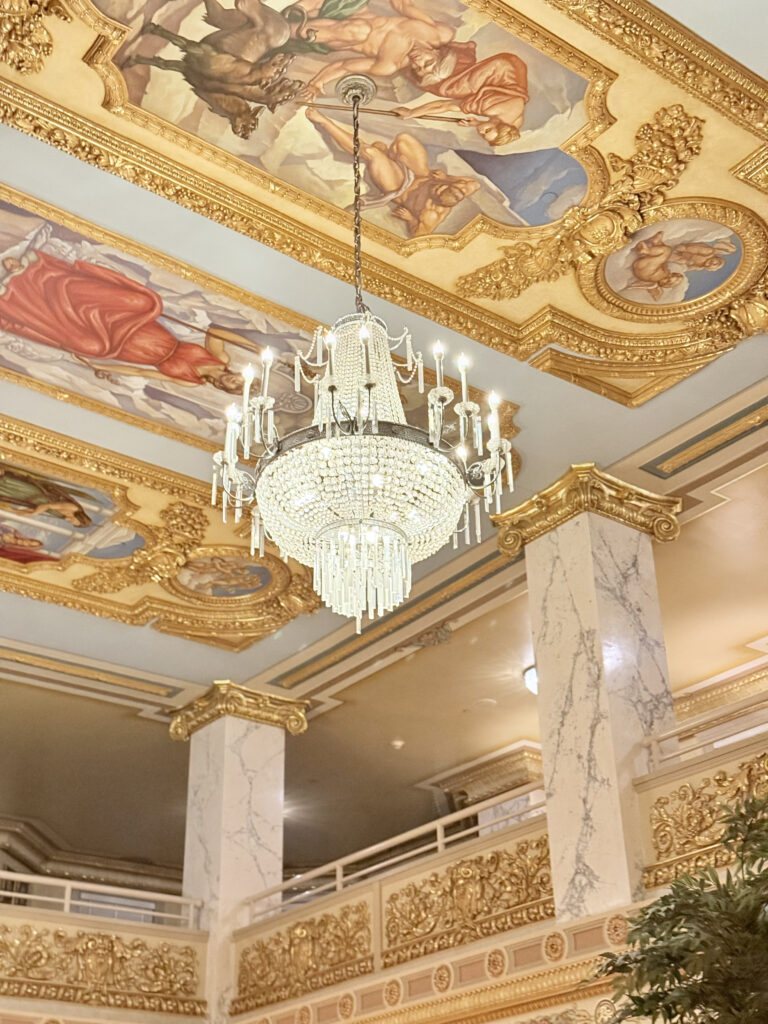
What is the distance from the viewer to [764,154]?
671cm

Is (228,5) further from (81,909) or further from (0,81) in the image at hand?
(81,909)

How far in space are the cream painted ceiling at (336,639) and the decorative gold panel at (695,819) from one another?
2734 mm

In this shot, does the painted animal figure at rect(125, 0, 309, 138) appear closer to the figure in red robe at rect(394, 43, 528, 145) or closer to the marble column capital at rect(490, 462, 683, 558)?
the figure in red robe at rect(394, 43, 528, 145)

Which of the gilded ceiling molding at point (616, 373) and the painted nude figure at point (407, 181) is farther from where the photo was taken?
the gilded ceiling molding at point (616, 373)

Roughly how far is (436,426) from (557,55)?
201cm

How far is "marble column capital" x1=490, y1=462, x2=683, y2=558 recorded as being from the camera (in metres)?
9.30

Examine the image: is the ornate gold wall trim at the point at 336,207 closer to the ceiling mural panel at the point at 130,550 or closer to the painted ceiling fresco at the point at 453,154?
the painted ceiling fresco at the point at 453,154

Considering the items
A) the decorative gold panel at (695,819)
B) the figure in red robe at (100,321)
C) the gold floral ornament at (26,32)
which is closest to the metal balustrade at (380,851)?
the decorative gold panel at (695,819)

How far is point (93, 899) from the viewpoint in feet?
63.3

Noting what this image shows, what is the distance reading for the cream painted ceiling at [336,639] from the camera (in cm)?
719

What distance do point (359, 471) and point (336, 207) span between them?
79.3 inches

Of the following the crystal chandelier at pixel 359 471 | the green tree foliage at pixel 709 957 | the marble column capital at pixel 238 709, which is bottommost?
the green tree foliage at pixel 709 957

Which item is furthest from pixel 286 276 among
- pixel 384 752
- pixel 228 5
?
pixel 384 752

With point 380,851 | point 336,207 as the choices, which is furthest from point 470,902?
point 336,207
